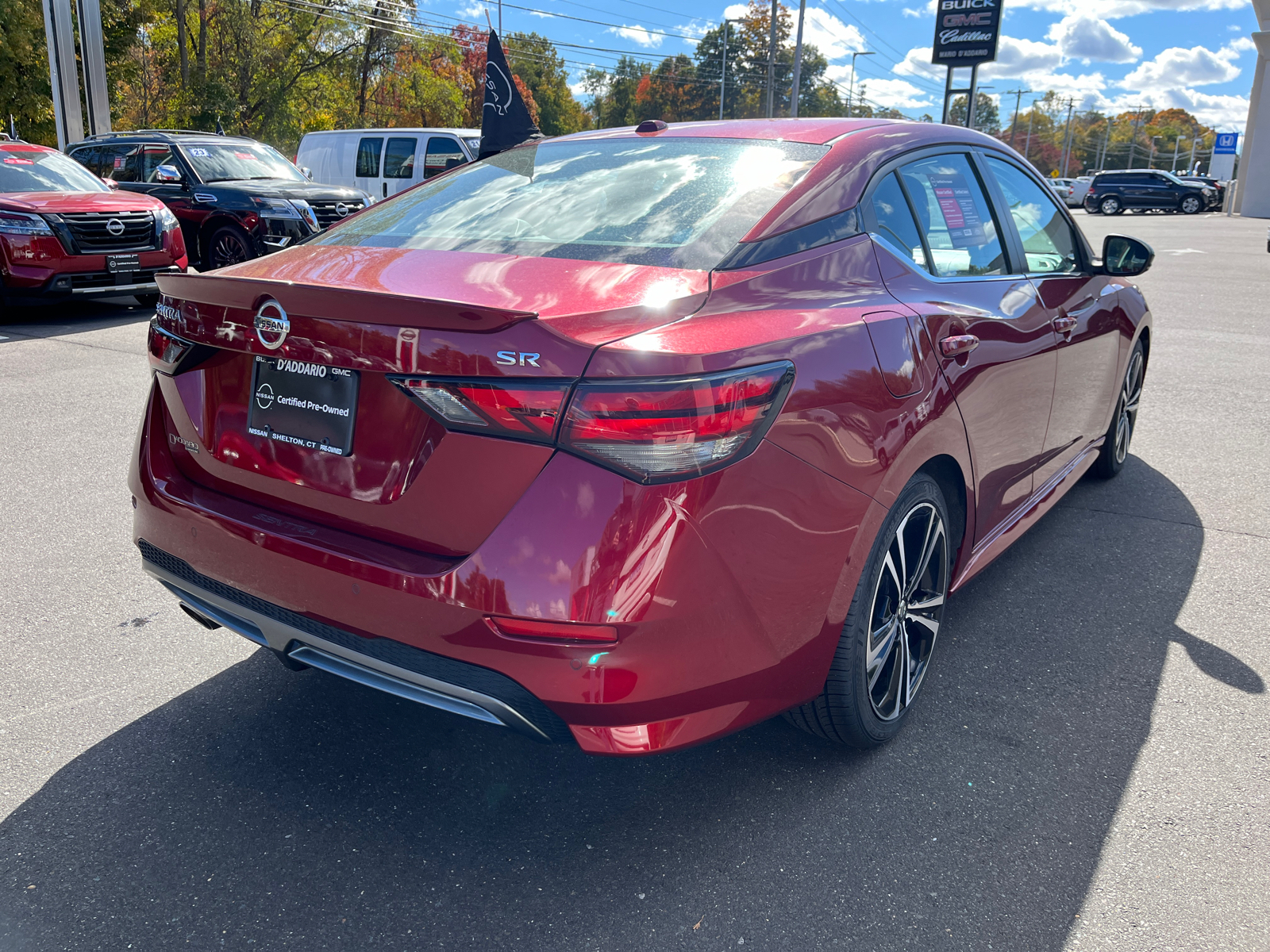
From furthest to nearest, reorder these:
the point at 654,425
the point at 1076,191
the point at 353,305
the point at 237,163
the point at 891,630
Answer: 1. the point at 1076,191
2. the point at 237,163
3. the point at 891,630
4. the point at 353,305
5. the point at 654,425

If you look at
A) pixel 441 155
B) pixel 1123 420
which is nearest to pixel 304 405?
pixel 1123 420

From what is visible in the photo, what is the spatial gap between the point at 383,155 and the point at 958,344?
15.5 metres

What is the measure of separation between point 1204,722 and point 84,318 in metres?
10.9

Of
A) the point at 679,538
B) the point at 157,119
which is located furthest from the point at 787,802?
the point at 157,119

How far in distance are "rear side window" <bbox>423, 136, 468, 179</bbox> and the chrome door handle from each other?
13.9m

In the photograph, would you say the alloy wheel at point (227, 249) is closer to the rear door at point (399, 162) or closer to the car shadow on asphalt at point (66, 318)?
the car shadow on asphalt at point (66, 318)

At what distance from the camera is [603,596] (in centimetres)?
193

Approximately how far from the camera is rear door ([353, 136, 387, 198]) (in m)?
16.6

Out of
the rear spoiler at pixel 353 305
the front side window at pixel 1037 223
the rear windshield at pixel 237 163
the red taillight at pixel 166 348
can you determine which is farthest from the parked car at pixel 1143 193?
the rear spoiler at pixel 353 305

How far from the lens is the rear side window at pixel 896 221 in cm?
277

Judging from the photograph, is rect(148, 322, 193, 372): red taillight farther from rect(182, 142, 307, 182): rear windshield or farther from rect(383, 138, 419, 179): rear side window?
rect(383, 138, 419, 179): rear side window

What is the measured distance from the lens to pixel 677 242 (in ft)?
7.97

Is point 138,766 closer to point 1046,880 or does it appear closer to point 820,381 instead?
point 820,381

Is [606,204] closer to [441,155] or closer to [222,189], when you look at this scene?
[222,189]
